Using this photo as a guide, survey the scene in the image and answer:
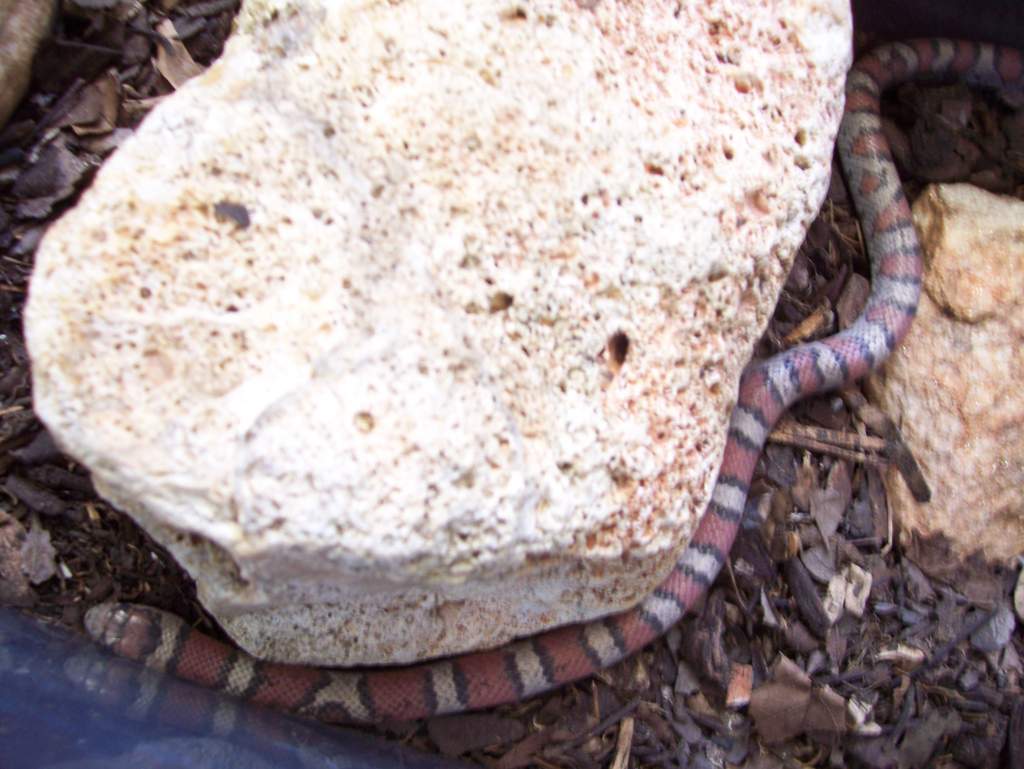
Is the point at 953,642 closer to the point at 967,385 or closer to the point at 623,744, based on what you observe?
the point at 967,385

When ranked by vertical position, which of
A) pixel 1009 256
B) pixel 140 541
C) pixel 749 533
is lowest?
pixel 749 533

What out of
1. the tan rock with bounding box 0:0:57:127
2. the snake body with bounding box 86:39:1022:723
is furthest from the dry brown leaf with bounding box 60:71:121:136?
the snake body with bounding box 86:39:1022:723

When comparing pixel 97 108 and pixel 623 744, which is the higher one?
pixel 97 108

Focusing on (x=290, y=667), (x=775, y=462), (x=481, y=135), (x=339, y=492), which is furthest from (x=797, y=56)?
(x=290, y=667)

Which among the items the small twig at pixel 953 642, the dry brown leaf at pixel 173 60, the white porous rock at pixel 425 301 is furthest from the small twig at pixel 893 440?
the dry brown leaf at pixel 173 60

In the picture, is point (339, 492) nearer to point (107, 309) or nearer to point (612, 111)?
point (107, 309)

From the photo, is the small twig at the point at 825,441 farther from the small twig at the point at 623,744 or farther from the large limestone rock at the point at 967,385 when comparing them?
the small twig at the point at 623,744

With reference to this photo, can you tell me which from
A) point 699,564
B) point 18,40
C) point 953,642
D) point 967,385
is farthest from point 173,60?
point 953,642

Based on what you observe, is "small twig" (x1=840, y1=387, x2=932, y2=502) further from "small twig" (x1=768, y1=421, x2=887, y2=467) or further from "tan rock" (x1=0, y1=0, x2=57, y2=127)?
"tan rock" (x1=0, y1=0, x2=57, y2=127)
